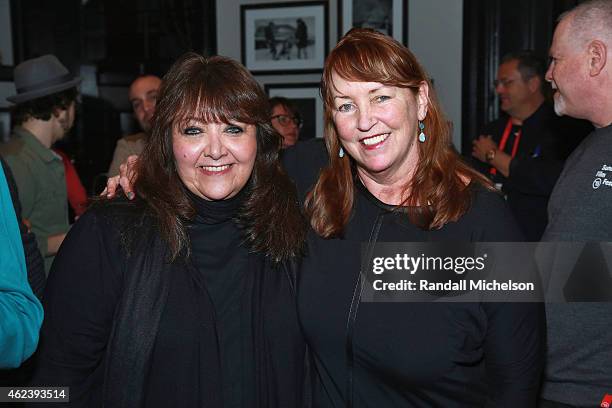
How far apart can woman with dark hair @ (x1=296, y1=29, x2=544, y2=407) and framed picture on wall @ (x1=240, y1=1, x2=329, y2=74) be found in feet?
10.3

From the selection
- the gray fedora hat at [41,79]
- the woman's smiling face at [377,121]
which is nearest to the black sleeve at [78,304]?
the woman's smiling face at [377,121]

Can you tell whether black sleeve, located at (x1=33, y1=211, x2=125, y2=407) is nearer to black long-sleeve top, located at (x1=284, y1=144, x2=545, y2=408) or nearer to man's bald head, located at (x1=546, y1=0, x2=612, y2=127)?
black long-sleeve top, located at (x1=284, y1=144, x2=545, y2=408)

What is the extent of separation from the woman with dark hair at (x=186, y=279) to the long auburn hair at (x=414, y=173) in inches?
5.3

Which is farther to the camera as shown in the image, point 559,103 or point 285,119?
point 285,119

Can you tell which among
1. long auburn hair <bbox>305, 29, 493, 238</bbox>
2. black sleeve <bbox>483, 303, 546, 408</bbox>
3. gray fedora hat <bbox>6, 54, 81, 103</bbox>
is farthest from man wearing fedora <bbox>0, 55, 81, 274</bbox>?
black sleeve <bbox>483, 303, 546, 408</bbox>

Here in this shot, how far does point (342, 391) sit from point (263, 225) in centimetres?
47

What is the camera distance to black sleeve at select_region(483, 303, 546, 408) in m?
1.54

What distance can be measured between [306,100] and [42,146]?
226 cm

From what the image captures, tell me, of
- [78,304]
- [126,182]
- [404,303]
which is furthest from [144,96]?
[404,303]

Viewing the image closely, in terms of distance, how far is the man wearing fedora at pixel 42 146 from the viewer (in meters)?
2.77

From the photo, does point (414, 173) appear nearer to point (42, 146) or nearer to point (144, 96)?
point (42, 146)

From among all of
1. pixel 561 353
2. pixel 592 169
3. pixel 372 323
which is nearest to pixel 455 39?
pixel 592 169

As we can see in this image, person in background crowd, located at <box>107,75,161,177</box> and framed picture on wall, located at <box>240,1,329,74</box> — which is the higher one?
framed picture on wall, located at <box>240,1,329,74</box>

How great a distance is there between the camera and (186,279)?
160cm
